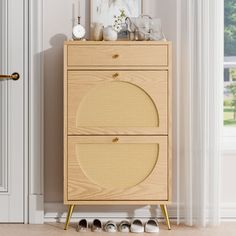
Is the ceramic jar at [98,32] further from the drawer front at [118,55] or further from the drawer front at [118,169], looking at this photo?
the drawer front at [118,169]

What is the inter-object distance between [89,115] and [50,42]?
0.66 m

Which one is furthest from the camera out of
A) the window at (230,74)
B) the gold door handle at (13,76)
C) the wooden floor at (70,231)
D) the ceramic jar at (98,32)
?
the window at (230,74)

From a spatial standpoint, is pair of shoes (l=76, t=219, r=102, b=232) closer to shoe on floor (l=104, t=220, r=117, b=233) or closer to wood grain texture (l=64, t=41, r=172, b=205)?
shoe on floor (l=104, t=220, r=117, b=233)

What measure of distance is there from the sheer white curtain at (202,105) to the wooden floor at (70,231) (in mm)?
→ 78

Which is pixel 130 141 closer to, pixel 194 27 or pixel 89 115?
pixel 89 115

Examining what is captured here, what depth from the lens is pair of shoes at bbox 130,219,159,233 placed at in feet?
13.3

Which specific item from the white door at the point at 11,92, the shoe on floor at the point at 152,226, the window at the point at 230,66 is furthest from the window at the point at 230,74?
the white door at the point at 11,92

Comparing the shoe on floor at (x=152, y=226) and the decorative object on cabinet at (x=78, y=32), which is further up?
the decorative object on cabinet at (x=78, y=32)

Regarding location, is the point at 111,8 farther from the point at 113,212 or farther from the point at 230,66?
the point at 113,212

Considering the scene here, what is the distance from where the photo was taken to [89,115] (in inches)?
158

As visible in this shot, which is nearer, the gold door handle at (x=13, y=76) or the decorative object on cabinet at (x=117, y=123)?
the decorative object on cabinet at (x=117, y=123)

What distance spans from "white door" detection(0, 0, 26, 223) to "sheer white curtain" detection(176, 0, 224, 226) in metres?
1.06

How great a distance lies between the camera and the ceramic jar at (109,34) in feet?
13.3

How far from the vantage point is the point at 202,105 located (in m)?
4.11
